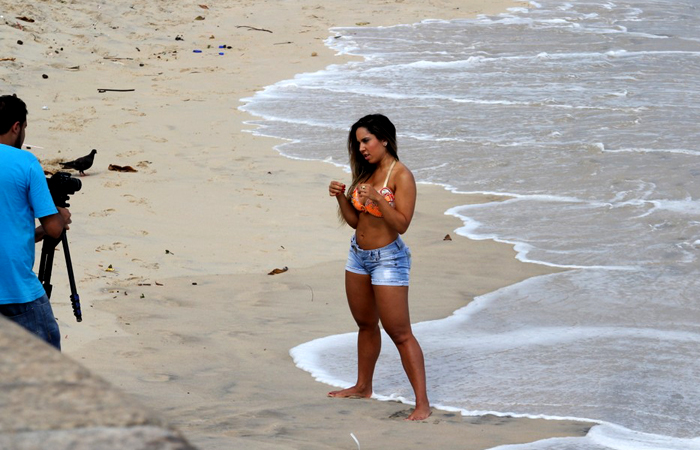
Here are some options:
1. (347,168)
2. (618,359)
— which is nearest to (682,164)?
(347,168)

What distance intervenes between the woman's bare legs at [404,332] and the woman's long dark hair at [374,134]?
1.88ft

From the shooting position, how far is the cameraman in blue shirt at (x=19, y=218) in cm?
411

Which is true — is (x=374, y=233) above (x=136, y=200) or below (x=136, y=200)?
above

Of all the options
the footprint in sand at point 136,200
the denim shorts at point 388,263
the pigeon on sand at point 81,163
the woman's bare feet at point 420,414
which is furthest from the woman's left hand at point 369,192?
the pigeon on sand at point 81,163

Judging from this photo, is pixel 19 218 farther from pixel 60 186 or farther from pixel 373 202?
pixel 373 202

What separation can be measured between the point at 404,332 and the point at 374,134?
1.06m

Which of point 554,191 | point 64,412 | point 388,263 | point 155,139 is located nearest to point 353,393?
point 388,263

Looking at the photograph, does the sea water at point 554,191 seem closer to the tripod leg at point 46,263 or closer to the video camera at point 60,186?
the tripod leg at point 46,263

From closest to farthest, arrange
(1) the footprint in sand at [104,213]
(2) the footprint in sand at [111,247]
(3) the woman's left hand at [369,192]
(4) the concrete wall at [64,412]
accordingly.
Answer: (4) the concrete wall at [64,412], (3) the woman's left hand at [369,192], (2) the footprint in sand at [111,247], (1) the footprint in sand at [104,213]

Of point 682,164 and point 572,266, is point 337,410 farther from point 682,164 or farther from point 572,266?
point 682,164

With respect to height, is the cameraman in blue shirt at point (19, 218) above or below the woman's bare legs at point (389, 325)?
above

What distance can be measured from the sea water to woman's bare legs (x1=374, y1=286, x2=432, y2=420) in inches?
14.9

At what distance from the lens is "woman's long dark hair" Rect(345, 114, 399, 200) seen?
16.8 feet

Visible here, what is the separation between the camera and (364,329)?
537 centimetres
